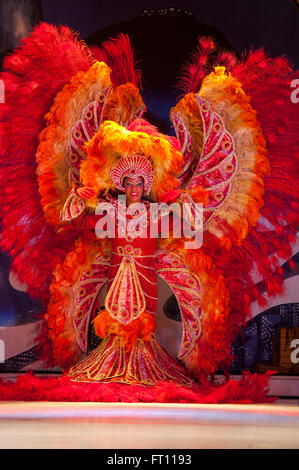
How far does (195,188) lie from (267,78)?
0.86 meters

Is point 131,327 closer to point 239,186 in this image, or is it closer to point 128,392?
point 128,392

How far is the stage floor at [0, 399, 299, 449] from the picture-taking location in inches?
116

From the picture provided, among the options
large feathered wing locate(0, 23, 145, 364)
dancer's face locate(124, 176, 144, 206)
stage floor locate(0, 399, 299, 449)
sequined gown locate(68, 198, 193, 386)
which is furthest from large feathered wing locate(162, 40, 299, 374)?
stage floor locate(0, 399, 299, 449)

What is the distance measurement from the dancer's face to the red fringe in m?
1.19

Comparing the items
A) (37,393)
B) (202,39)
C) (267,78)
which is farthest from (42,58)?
(37,393)

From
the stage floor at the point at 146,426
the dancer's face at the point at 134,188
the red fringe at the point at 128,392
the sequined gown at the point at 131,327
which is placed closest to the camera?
the stage floor at the point at 146,426

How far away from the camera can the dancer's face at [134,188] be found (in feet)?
15.7

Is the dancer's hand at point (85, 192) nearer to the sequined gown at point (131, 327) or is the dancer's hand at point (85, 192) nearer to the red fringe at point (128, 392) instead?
the sequined gown at point (131, 327)

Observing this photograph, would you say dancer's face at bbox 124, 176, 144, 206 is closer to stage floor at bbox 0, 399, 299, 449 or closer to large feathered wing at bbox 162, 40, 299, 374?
large feathered wing at bbox 162, 40, 299, 374

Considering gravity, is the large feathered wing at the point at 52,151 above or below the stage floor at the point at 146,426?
above

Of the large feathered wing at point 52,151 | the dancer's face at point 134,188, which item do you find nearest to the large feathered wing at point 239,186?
the dancer's face at point 134,188

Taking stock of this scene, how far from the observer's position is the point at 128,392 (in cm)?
447

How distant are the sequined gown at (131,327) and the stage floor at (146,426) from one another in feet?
1.26
